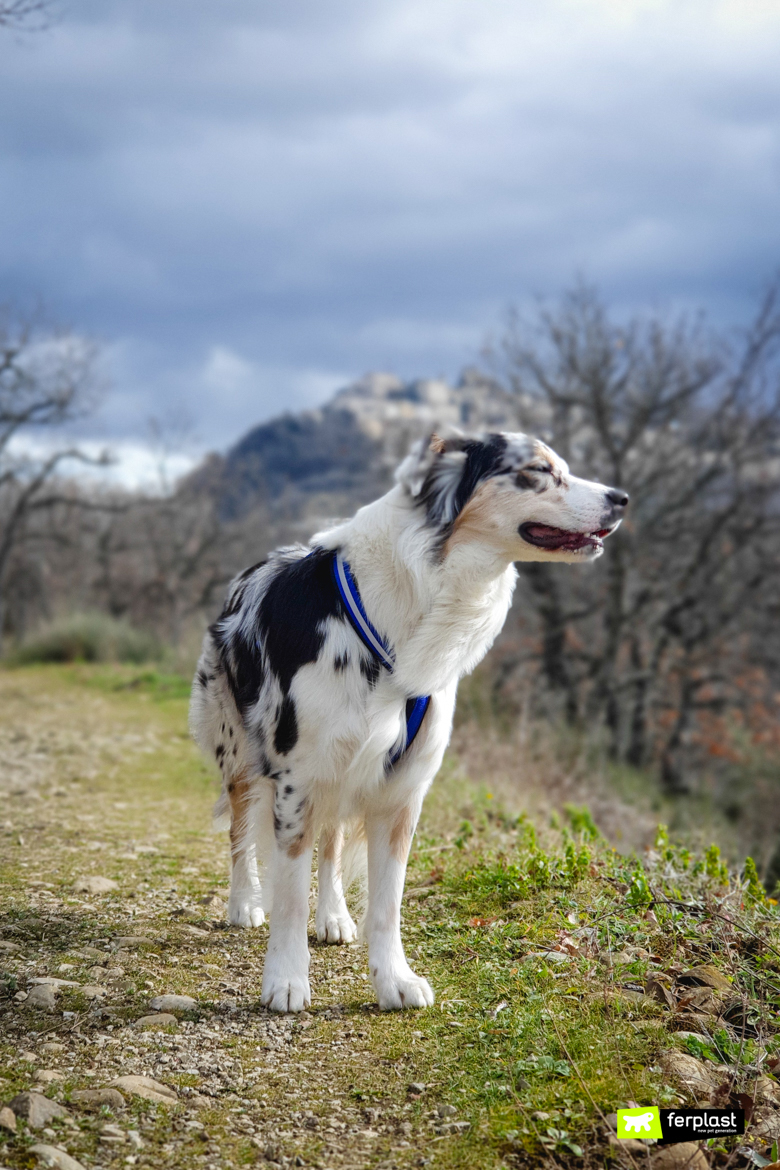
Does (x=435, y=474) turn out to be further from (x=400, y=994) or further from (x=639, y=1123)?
(x=639, y=1123)

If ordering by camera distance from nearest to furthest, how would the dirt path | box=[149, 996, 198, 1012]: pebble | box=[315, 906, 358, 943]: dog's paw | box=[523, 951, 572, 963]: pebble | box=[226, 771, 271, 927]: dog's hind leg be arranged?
the dirt path, box=[149, 996, 198, 1012]: pebble, box=[523, 951, 572, 963]: pebble, box=[315, 906, 358, 943]: dog's paw, box=[226, 771, 271, 927]: dog's hind leg

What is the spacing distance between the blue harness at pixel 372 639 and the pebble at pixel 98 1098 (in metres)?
1.44

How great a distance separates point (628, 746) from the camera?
21.8 m

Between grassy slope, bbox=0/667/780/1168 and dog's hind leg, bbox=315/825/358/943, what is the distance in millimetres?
122

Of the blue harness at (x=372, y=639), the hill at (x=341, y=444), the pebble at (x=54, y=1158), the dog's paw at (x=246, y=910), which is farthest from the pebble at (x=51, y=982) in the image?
the hill at (x=341, y=444)

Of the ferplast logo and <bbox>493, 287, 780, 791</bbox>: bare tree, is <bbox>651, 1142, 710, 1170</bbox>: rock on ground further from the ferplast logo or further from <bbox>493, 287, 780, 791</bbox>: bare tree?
<bbox>493, 287, 780, 791</bbox>: bare tree

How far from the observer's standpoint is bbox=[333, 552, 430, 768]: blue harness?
3.60 m

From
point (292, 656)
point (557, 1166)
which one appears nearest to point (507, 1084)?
point (557, 1166)

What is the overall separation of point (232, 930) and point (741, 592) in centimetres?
2011

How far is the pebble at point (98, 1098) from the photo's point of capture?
2834 mm

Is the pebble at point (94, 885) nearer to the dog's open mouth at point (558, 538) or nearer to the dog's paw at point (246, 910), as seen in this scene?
the dog's paw at point (246, 910)

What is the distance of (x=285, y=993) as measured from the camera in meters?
3.60

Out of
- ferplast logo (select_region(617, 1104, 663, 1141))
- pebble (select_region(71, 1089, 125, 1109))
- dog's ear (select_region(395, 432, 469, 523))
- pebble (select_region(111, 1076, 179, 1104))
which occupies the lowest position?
pebble (select_region(111, 1076, 179, 1104))

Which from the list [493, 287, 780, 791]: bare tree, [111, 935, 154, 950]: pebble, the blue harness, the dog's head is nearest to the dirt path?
[111, 935, 154, 950]: pebble
